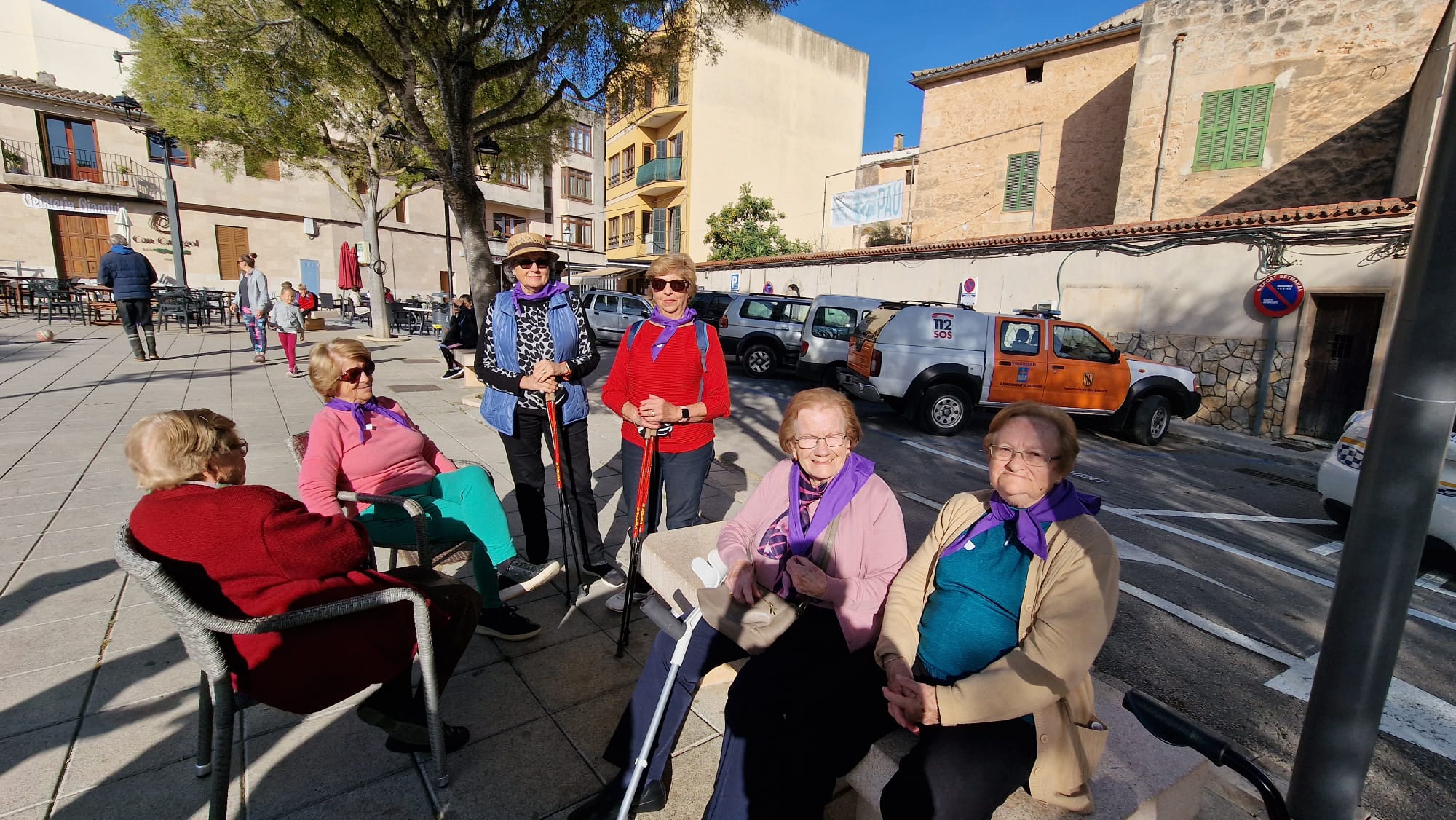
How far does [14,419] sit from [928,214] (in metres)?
22.2

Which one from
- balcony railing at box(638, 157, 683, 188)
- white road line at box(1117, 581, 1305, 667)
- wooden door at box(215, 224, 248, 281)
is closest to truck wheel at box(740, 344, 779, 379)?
white road line at box(1117, 581, 1305, 667)

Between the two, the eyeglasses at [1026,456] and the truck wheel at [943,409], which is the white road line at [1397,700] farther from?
the truck wheel at [943,409]

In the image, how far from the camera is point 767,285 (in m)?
22.4

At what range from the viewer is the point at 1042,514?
1.86 metres

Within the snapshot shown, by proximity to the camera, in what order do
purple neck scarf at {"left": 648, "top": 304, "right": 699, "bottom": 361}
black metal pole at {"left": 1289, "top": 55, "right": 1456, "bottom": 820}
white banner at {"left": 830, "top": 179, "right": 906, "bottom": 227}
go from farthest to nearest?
white banner at {"left": 830, "top": 179, "right": 906, "bottom": 227} → purple neck scarf at {"left": 648, "top": 304, "right": 699, "bottom": 361} → black metal pole at {"left": 1289, "top": 55, "right": 1456, "bottom": 820}

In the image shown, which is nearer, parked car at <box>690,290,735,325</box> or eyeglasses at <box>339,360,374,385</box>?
eyeglasses at <box>339,360,374,385</box>

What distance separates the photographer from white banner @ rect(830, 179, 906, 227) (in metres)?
22.3

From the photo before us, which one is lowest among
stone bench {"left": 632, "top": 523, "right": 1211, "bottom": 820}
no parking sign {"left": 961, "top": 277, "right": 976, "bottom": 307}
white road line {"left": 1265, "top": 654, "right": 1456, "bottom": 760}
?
white road line {"left": 1265, "top": 654, "right": 1456, "bottom": 760}

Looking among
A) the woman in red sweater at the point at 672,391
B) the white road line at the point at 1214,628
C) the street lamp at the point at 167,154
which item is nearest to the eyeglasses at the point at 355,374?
the woman in red sweater at the point at 672,391

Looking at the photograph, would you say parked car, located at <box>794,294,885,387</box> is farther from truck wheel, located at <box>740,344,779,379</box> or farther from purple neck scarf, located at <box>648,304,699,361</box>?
purple neck scarf, located at <box>648,304,699,361</box>

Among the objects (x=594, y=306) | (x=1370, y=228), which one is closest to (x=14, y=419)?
(x=594, y=306)

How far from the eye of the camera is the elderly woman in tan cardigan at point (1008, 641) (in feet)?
5.44

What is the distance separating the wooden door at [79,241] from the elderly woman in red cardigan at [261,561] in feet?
106

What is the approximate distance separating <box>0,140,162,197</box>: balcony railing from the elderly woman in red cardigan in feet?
109
